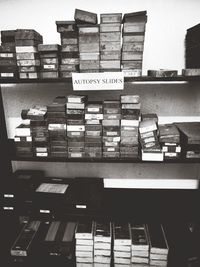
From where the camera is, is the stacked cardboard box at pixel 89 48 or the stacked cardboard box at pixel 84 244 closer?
the stacked cardboard box at pixel 89 48

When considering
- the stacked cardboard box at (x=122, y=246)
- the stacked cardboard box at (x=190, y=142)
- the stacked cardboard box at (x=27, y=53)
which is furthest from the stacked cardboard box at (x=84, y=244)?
the stacked cardboard box at (x=27, y=53)

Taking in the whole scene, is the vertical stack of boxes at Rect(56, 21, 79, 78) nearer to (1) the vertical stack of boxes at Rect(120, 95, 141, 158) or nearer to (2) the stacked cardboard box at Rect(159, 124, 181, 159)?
(1) the vertical stack of boxes at Rect(120, 95, 141, 158)

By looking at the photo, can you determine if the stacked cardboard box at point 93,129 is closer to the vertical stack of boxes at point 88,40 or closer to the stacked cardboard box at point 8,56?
the vertical stack of boxes at point 88,40

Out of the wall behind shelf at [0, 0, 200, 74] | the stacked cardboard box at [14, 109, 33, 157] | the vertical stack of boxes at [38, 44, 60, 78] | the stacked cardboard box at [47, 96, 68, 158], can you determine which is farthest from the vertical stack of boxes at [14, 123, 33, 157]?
the wall behind shelf at [0, 0, 200, 74]

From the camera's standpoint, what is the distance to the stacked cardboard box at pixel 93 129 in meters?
1.74

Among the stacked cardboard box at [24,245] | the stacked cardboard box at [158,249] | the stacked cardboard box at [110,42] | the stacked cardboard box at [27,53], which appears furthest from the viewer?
the stacked cardboard box at [24,245]

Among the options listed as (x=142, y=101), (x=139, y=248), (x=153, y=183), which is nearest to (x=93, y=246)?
(x=139, y=248)

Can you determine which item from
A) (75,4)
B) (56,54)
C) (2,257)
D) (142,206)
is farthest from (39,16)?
(2,257)

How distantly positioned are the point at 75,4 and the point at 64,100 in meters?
0.80

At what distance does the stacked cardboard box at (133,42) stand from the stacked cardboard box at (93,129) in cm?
32

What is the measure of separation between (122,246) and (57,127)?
1.06 metres

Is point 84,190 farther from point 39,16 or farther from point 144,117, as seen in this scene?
point 39,16

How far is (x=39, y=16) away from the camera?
2.02 m

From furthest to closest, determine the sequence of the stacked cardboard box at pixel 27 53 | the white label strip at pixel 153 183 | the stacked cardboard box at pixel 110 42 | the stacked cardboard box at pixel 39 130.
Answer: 1. the white label strip at pixel 153 183
2. the stacked cardboard box at pixel 39 130
3. the stacked cardboard box at pixel 27 53
4. the stacked cardboard box at pixel 110 42
